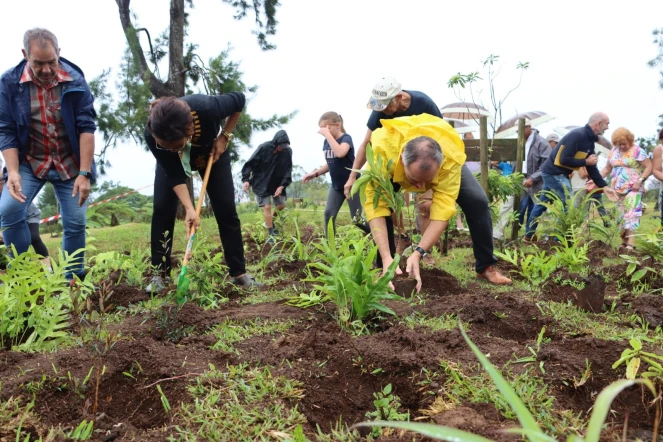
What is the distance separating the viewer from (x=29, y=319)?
8.61 feet

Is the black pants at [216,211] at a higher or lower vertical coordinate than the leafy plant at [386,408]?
higher

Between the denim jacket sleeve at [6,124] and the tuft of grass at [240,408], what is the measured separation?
2.40m

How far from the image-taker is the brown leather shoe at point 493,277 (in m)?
4.08

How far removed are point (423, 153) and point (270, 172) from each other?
15.1ft

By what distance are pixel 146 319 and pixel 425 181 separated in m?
1.81

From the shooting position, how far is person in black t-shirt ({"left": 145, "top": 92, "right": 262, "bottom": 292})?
354cm

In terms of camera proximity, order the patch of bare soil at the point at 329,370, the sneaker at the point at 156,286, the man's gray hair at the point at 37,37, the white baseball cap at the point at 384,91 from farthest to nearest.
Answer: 1. the white baseball cap at the point at 384,91
2. the sneaker at the point at 156,286
3. the man's gray hair at the point at 37,37
4. the patch of bare soil at the point at 329,370

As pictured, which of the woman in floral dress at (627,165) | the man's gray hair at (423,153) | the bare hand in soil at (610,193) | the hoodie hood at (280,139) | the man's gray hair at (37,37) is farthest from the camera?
the hoodie hood at (280,139)

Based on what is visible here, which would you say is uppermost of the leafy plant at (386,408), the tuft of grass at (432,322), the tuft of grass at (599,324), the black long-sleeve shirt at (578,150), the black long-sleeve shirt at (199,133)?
the black long-sleeve shirt at (199,133)

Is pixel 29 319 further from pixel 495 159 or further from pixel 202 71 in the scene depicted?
pixel 202 71

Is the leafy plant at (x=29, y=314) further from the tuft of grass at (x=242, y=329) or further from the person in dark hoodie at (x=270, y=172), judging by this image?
the person in dark hoodie at (x=270, y=172)

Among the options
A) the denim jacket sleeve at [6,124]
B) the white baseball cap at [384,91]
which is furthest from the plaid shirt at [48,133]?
the white baseball cap at [384,91]

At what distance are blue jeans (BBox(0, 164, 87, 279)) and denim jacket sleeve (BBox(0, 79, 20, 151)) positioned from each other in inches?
7.1

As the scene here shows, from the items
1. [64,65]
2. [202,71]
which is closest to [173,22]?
[202,71]
